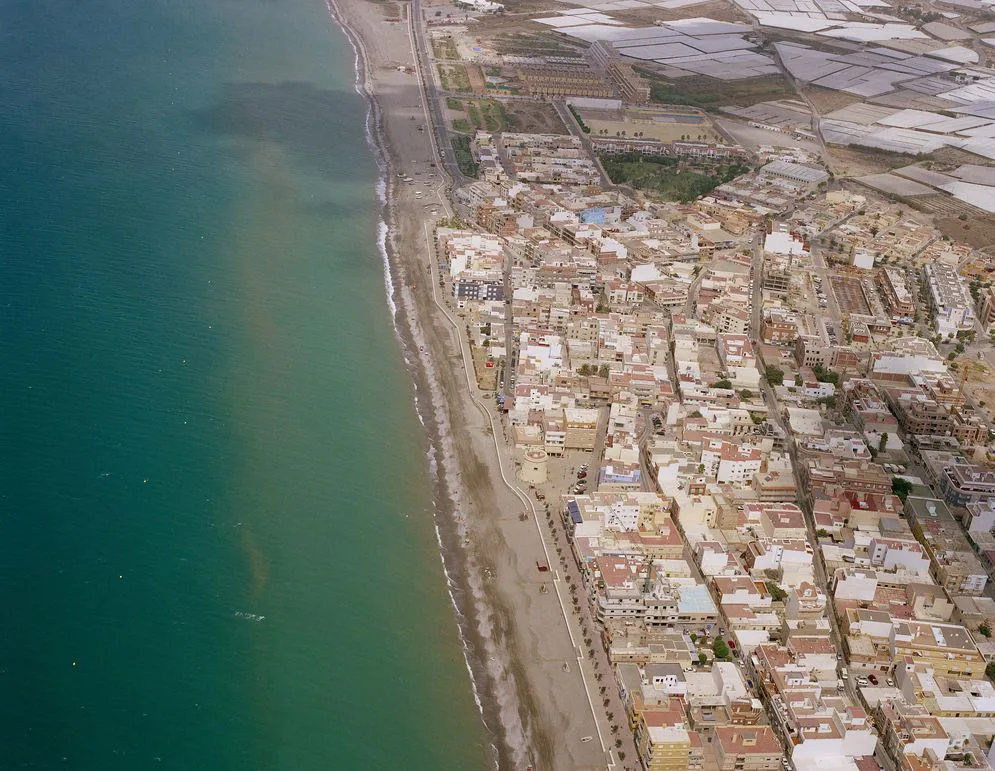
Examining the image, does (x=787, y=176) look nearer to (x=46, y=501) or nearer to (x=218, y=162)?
(x=218, y=162)

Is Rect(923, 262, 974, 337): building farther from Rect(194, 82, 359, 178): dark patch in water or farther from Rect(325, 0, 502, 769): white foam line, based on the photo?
Rect(194, 82, 359, 178): dark patch in water

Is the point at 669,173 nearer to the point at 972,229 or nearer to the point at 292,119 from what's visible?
the point at 972,229

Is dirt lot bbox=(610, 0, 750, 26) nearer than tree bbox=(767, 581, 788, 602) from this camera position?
No

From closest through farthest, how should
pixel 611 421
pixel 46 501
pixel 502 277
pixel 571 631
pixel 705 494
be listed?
Result: pixel 571 631 → pixel 46 501 → pixel 705 494 → pixel 611 421 → pixel 502 277

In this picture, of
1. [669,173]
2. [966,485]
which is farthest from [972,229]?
[966,485]

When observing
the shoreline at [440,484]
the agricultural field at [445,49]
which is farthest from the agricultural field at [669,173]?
the agricultural field at [445,49]

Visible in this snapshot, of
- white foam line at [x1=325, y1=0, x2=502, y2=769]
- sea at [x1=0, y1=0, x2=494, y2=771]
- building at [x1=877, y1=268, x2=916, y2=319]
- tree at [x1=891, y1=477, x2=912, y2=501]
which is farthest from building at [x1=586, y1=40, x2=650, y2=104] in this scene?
tree at [x1=891, y1=477, x2=912, y2=501]

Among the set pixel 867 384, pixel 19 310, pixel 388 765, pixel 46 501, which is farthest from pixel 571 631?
pixel 19 310
